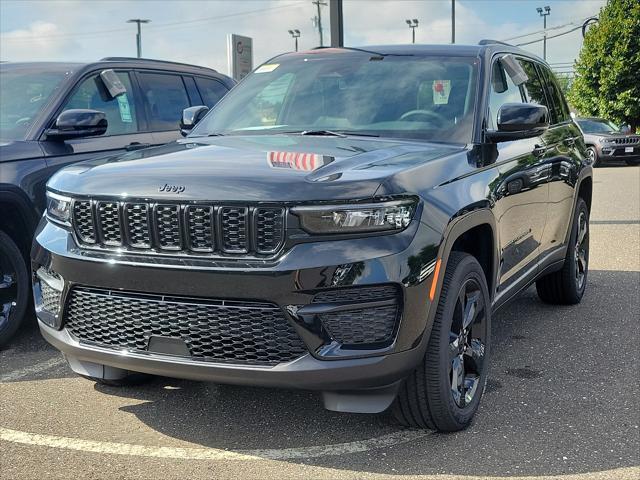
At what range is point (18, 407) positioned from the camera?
3.90m

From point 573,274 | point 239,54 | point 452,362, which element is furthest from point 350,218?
point 239,54

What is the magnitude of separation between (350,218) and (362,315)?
375mm

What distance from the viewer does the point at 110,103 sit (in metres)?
5.77

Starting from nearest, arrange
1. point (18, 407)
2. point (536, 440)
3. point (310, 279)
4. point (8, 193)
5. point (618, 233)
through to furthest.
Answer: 1. point (310, 279)
2. point (536, 440)
3. point (18, 407)
4. point (8, 193)
5. point (618, 233)

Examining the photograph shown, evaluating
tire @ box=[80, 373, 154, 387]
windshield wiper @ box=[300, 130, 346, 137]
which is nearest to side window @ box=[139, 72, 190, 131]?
windshield wiper @ box=[300, 130, 346, 137]

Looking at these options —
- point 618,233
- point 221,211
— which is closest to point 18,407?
point 221,211

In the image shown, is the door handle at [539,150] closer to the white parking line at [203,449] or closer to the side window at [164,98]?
the white parking line at [203,449]

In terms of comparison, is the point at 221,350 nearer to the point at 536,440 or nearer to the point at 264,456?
the point at 264,456

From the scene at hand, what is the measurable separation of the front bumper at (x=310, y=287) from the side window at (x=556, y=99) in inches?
123

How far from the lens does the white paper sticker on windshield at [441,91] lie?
4.23 metres

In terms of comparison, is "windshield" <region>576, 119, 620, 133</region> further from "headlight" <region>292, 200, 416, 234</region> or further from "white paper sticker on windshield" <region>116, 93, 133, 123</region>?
"headlight" <region>292, 200, 416, 234</region>

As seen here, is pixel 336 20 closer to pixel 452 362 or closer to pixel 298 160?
pixel 298 160

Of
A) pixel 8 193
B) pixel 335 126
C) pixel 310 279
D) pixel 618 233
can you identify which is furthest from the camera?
pixel 618 233

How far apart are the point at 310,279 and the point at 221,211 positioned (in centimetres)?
44
